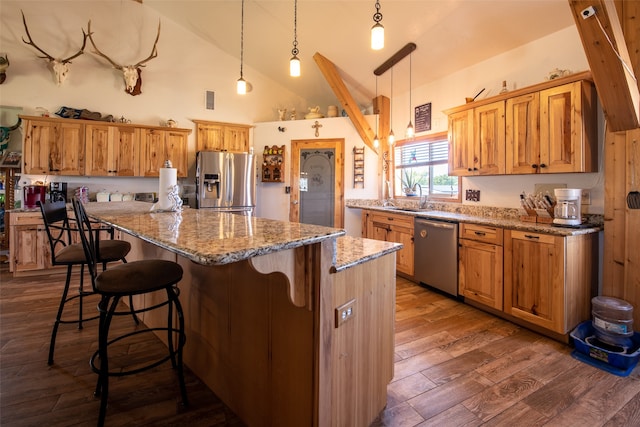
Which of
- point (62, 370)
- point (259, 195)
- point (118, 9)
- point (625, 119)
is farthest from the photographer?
point (259, 195)

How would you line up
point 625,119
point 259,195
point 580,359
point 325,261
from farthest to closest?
point 259,195 → point 625,119 → point 580,359 → point 325,261

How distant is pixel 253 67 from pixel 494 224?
5097 millimetres

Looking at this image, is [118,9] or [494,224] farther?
[118,9]

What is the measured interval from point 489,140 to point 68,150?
555 cm

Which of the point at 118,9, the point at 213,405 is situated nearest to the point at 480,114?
the point at 213,405

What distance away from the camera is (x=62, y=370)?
200 centimetres

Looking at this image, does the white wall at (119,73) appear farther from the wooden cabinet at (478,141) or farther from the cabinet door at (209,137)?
the wooden cabinet at (478,141)

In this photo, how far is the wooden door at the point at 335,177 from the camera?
5.38 m

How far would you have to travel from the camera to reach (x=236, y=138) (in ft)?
18.5

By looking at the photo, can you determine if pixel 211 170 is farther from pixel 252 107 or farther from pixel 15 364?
pixel 15 364

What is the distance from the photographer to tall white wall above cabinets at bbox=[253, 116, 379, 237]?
528cm

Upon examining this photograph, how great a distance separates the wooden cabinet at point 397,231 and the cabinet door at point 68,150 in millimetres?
4300

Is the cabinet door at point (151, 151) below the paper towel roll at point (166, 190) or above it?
above

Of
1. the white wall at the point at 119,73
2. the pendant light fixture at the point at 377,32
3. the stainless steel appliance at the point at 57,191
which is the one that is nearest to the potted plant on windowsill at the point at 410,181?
the pendant light fixture at the point at 377,32
